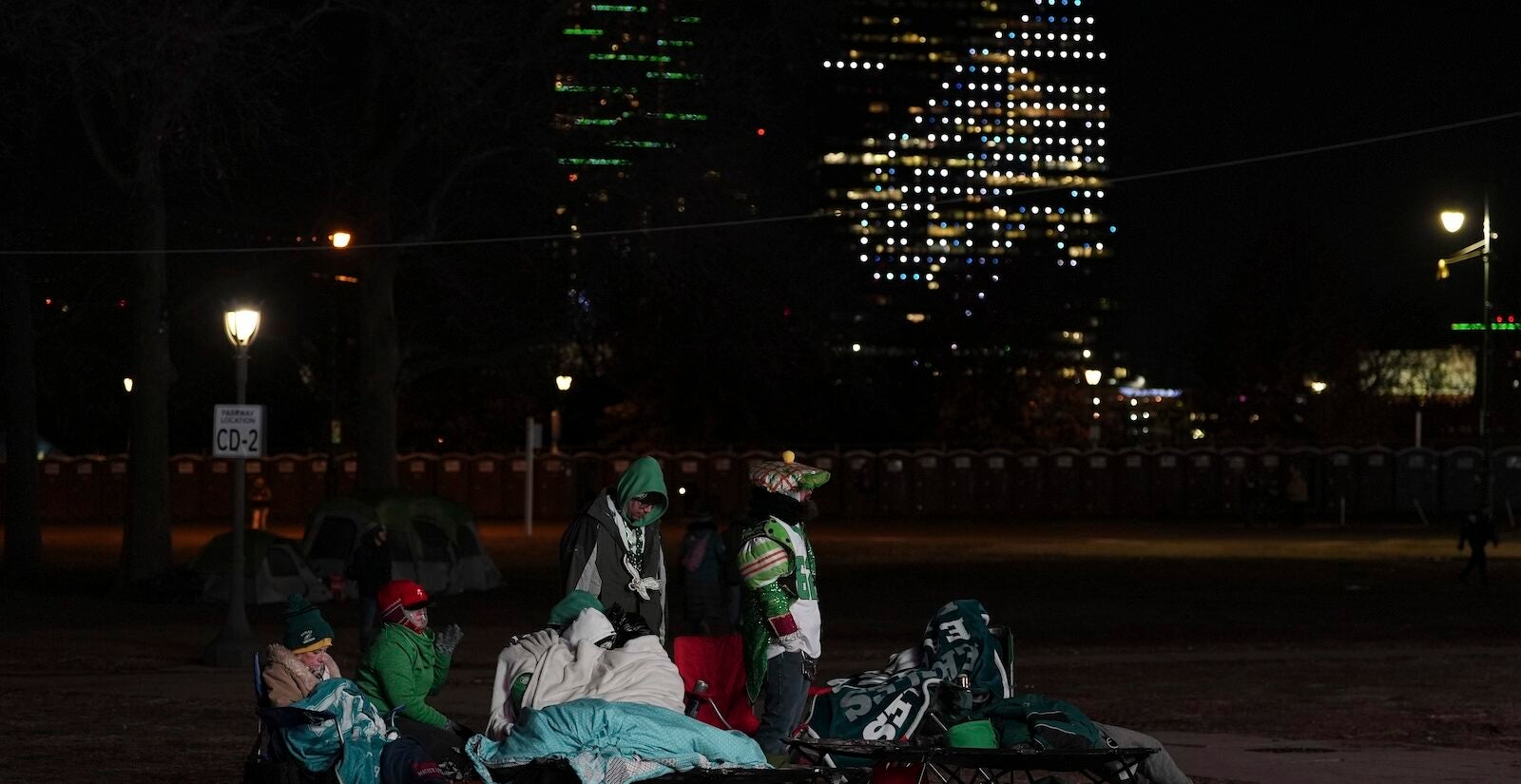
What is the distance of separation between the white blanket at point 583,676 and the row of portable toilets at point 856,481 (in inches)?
1904

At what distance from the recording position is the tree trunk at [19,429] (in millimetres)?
31172

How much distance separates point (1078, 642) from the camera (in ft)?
67.8

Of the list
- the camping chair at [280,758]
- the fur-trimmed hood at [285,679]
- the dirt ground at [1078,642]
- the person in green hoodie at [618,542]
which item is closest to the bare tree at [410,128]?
the dirt ground at [1078,642]

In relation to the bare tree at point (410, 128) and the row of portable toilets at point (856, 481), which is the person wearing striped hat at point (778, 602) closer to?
the bare tree at point (410, 128)

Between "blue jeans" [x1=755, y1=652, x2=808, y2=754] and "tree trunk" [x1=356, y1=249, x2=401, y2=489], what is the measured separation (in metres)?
22.9

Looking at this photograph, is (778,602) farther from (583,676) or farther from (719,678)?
(583,676)

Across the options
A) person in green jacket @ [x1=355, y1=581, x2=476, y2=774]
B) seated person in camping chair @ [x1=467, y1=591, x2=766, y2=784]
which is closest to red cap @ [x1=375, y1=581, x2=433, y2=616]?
person in green jacket @ [x1=355, y1=581, x2=476, y2=774]

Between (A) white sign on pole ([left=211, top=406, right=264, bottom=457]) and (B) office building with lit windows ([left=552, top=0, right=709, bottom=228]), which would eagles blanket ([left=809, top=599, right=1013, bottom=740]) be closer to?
(A) white sign on pole ([left=211, top=406, right=264, bottom=457])

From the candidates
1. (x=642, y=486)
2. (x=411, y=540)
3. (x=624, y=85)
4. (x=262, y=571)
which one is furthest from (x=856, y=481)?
(x=642, y=486)

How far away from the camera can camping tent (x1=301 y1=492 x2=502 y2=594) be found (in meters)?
28.0

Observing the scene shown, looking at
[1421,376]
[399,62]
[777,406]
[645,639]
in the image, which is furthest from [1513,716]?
[1421,376]

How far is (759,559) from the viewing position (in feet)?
29.2

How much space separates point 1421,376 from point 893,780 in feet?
329

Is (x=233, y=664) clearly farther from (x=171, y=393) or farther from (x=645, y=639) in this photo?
(x=171, y=393)
